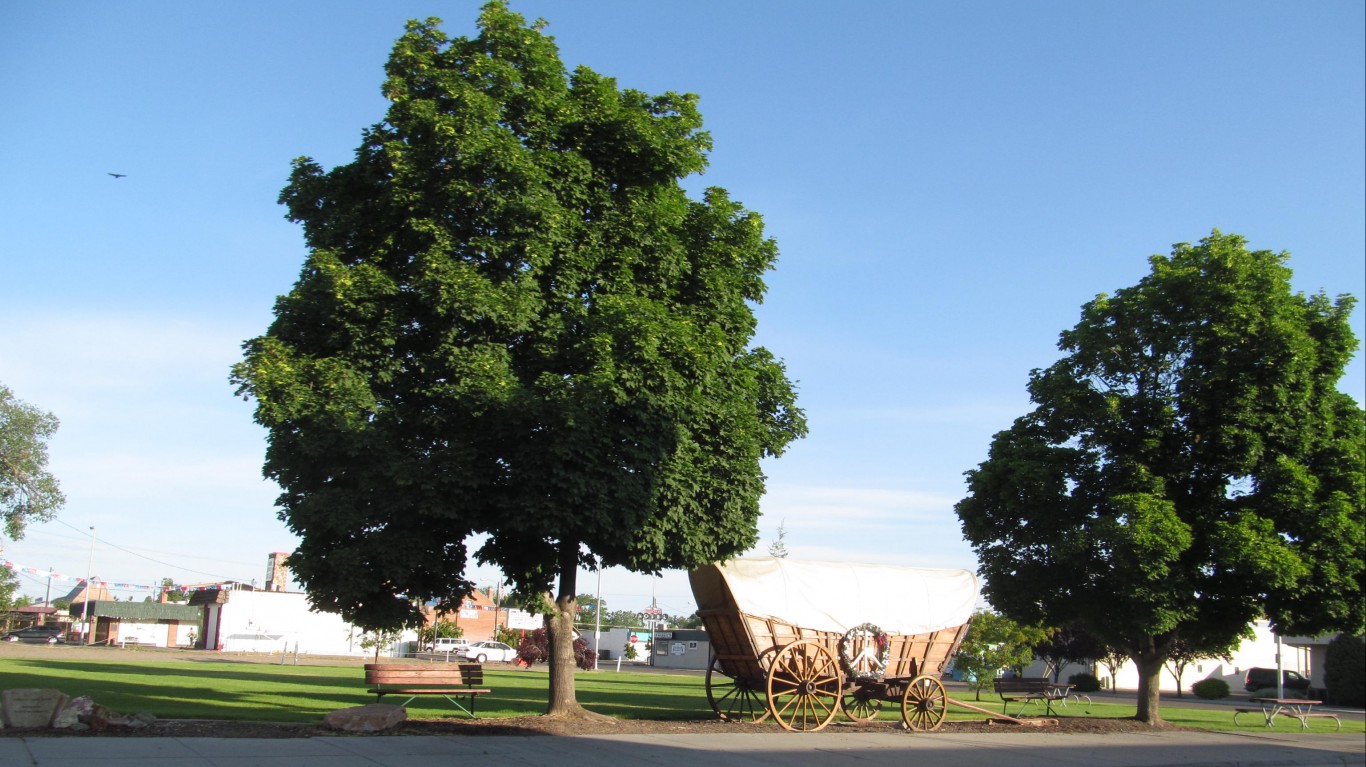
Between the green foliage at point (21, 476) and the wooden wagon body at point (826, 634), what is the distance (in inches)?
2198

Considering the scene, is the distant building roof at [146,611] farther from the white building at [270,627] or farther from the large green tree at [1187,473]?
the large green tree at [1187,473]

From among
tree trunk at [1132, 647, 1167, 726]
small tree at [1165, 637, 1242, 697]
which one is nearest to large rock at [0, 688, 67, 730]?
tree trunk at [1132, 647, 1167, 726]

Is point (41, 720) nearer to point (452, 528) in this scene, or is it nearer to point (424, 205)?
point (452, 528)

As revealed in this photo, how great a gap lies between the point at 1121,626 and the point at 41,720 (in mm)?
19427

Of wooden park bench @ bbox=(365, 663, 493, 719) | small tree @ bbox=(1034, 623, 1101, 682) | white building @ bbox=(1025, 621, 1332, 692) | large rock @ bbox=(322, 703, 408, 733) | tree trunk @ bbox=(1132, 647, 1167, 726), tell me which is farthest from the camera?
white building @ bbox=(1025, 621, 1332, 692)

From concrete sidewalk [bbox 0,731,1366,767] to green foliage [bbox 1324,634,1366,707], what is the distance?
2873cm

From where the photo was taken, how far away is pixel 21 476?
58.3 m

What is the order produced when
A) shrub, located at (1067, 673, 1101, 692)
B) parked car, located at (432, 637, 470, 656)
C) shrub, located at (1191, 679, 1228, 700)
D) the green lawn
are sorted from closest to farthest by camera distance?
the green lawn → shrub, located at (1191, 679, 1228, 700) → shrub, located at (1067, 673, 1101, 692) → parked car, located at (432, 637, 470, 656)

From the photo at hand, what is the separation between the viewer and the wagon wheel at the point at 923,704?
17.9 metres

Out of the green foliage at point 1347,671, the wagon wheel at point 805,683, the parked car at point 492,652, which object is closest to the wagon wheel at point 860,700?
the wagon wheel at point 805,683

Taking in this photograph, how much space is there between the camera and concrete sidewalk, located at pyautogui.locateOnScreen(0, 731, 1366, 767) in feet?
35.1

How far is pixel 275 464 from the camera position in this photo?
14.5 m

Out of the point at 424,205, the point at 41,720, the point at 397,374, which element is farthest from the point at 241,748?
the point at 424,205

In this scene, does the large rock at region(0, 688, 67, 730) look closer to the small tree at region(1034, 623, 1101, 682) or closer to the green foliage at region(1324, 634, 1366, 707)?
the small tree at region(1034, 623, 1101, 682)
